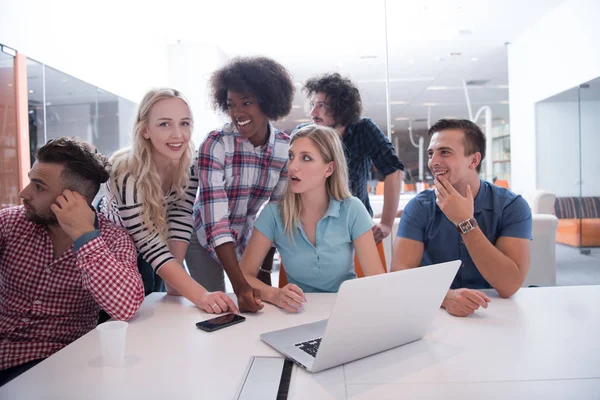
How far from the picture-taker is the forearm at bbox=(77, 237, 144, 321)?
1.30m

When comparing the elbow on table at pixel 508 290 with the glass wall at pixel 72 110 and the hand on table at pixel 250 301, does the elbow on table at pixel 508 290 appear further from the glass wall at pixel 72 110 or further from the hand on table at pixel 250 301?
the glass wall at pixel 72 110

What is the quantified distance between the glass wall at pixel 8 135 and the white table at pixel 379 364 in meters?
2.40

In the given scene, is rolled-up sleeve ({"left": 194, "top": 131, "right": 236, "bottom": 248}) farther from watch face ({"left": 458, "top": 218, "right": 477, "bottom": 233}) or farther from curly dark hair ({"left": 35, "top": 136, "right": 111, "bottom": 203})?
watch face ({"left": 458, "top": 218, "right": 477, "bottom": 233})

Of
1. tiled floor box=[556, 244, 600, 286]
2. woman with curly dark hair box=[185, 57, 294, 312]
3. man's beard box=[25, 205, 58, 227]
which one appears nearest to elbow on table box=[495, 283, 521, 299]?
woman with curly dark hair box=[185, 57, 294, 312]

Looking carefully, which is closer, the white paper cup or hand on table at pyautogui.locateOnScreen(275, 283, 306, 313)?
the white paper cup

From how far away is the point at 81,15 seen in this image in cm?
405

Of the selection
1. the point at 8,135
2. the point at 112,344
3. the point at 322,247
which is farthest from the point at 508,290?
the point at 8,135

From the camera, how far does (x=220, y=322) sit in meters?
1.25

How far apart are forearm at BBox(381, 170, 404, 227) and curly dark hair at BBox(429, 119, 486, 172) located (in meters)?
0.78

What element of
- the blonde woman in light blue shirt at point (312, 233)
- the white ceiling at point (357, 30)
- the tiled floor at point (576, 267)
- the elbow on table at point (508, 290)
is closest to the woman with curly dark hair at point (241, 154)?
the blonde woman in light blue shirt at point (312, 233)

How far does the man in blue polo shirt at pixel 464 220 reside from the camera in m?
1.57

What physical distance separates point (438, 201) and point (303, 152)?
572 mm

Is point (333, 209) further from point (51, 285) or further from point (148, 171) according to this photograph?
point (51, 285)

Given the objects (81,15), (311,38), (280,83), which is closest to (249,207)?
(280,83)
